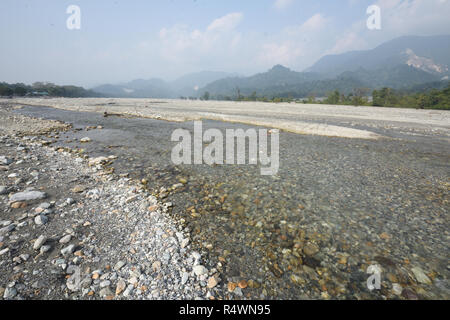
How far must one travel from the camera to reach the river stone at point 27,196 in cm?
575

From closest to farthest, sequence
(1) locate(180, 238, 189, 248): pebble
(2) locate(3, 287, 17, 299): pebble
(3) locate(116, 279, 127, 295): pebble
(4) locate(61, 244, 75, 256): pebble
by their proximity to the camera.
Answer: (2) locate(3, 287, 17, 299): pebble → (3) locate(116, 279, 127, 295): pebble → (4) locate(61, 244, 75, 256): pebble → (1) locate(180, 238, 189, 248): pebble

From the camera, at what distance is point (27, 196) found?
5.87 m

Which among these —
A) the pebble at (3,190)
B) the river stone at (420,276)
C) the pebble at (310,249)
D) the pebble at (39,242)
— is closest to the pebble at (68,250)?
the pebble at (39,242)

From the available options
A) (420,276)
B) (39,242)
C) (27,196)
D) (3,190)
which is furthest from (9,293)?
(420,276)

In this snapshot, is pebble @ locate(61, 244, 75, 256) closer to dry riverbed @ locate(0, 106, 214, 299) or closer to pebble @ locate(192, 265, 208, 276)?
dry riverbed @ locate(0, 106, 214, 299)

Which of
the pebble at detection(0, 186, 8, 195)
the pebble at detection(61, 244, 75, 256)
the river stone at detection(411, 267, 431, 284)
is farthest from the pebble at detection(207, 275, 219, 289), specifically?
the pebble at detection(0, 186, 8, 195)

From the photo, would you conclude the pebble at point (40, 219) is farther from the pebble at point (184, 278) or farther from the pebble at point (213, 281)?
the pebble at point (213, 281)

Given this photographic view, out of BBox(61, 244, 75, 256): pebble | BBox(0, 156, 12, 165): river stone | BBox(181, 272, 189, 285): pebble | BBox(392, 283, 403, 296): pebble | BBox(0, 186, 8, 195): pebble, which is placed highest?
BBox(0, 156, 12, 165): river stone

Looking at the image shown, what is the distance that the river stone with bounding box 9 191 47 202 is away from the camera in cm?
575

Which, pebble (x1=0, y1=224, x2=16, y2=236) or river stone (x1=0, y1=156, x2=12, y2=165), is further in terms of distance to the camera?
river stone (x1=0, y1=156, x2=12, y2=165)

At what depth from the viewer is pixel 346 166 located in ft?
32.0
